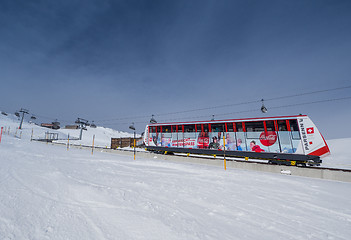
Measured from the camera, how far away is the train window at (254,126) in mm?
12445

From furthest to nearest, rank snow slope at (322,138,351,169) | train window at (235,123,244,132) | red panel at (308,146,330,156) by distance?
snow slope at (322,138,351,169) < train window at (235,123,244,132) < red panel at (308,146,330,156)

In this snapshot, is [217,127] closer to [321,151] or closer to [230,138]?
[230,138]

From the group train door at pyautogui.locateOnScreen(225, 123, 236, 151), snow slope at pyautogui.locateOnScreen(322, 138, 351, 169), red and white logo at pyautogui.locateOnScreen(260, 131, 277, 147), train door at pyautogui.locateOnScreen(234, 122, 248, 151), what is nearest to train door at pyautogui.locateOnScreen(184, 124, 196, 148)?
train door at pyautogui.locateOnScreen(225, 123, 236, 151)

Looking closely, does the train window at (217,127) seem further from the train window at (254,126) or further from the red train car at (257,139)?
the train window at (254,126)

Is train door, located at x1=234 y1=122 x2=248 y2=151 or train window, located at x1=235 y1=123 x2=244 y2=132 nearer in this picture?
train door, located at x1=234 y1=122 x2=248 y2=151

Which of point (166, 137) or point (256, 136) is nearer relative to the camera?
point (256, 136)

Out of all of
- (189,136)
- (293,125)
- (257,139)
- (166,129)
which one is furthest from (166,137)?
(293,125)

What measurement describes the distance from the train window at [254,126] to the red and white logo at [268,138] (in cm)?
44

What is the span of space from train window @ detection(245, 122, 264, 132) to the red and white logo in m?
0.44

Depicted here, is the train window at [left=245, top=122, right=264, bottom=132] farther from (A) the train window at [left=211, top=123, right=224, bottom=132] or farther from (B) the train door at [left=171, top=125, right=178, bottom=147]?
(B) the train door at [left=171, top=125, right=178, bottom=147]

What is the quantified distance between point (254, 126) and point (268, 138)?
4.57 ft

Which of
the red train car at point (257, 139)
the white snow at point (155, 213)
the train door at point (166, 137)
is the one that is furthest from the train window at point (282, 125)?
the train door at point (166, 137)

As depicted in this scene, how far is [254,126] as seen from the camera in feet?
41.8

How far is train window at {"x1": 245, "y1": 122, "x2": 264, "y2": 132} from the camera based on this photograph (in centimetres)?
1245
